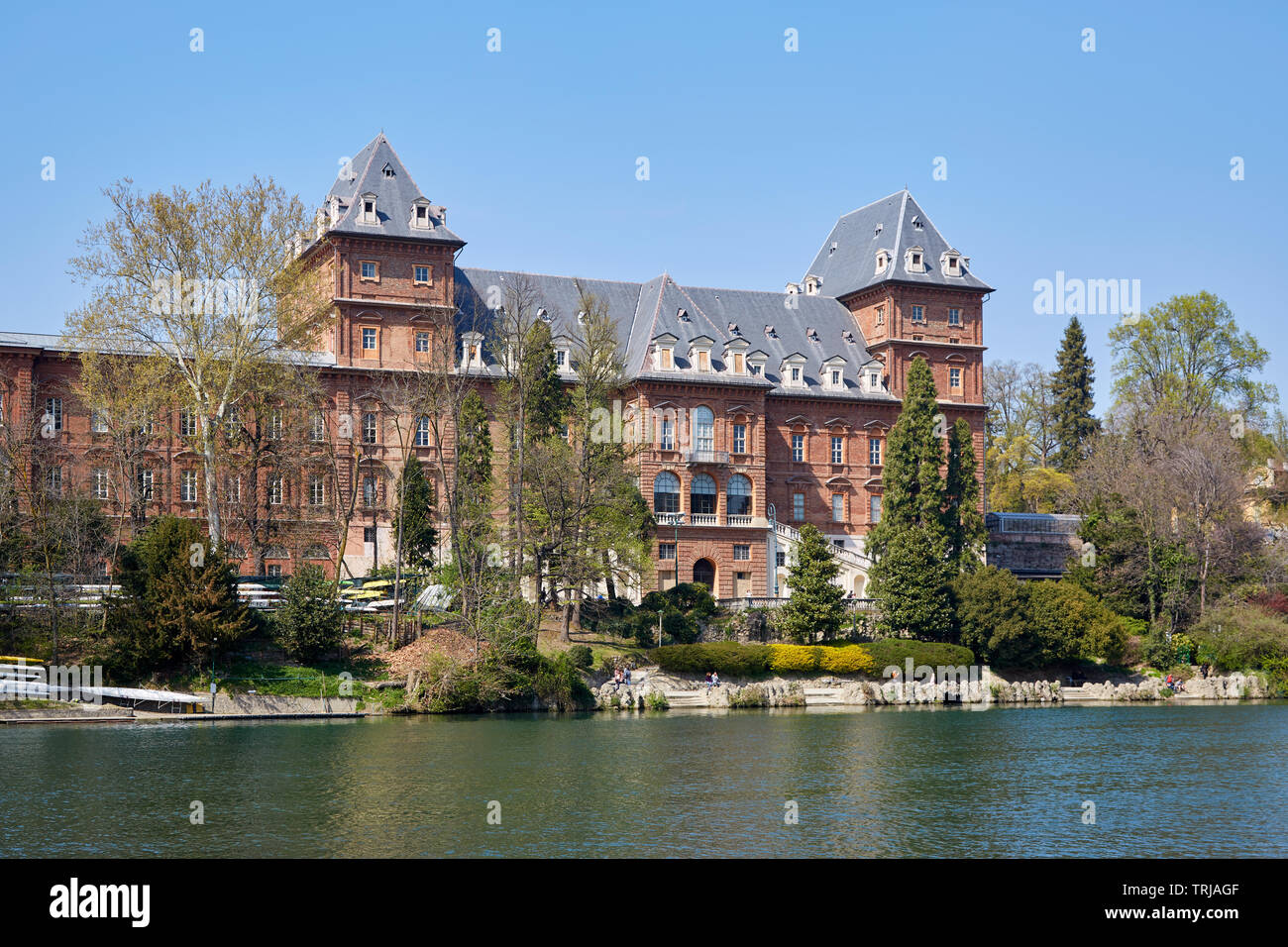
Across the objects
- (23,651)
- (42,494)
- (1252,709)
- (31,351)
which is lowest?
(1252,709)

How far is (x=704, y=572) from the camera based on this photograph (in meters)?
71.8

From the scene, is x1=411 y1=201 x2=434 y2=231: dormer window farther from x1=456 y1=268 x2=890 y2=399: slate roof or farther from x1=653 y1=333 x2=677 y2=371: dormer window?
x1=653 y1=333 x2=677 y2=371: dormer window

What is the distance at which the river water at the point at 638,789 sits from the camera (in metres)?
26.2

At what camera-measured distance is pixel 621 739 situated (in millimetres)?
41000

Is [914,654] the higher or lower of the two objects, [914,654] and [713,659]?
the lower

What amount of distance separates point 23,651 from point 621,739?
23303 millimetres

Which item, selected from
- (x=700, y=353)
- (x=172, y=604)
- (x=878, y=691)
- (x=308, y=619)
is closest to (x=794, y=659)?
(x=878, y=691)

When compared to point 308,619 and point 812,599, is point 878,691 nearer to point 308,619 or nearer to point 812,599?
point 812,599

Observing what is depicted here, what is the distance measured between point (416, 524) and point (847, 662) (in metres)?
19.5

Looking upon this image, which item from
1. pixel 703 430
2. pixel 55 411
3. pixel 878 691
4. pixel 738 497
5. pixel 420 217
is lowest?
pixel 878 691

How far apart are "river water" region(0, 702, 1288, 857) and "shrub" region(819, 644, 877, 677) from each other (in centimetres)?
1040

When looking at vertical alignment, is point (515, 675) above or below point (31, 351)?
below
